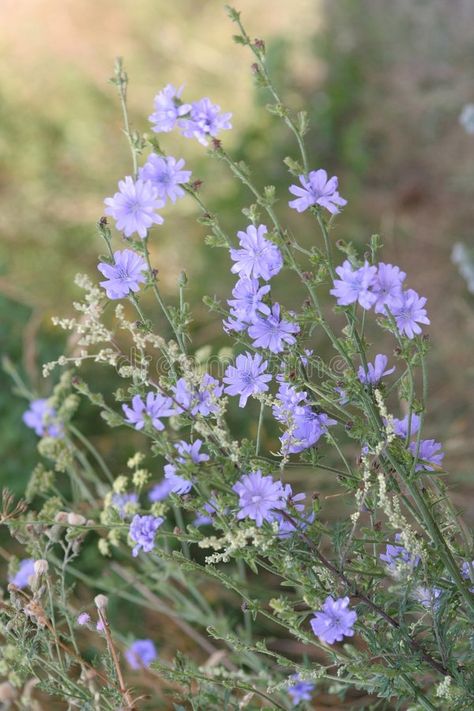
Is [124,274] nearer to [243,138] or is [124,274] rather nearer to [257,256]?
[257,256]

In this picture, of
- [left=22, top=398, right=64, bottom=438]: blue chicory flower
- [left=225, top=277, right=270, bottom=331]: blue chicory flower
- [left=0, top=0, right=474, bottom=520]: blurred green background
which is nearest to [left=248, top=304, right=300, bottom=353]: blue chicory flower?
[left=225, top=277, right=270, bottom=331]: blue chicory flower

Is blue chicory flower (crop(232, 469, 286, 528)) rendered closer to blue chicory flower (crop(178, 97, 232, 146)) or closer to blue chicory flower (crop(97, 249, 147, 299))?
blue chicory flower (crop(97, 249, 147, 299))

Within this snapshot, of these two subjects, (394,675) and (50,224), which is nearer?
(394,675)

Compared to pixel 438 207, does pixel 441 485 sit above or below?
below

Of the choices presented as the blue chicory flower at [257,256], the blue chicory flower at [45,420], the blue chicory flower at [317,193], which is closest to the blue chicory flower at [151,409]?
the blue chicory flower at [257,256]

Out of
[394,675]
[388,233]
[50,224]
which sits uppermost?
[388,233]

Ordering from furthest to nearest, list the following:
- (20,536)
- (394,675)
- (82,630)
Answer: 1. (82,630)
2. (20,536)
3. (394,675)

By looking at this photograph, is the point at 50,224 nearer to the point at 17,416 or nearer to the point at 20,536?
the point at 17,416

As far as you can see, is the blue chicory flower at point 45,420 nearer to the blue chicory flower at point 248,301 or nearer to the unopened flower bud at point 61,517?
the unopened flower bud at point 61,517

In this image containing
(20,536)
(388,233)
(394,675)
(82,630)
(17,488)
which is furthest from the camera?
(388,233)

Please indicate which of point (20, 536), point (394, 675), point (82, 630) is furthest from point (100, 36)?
point (394, 675)
